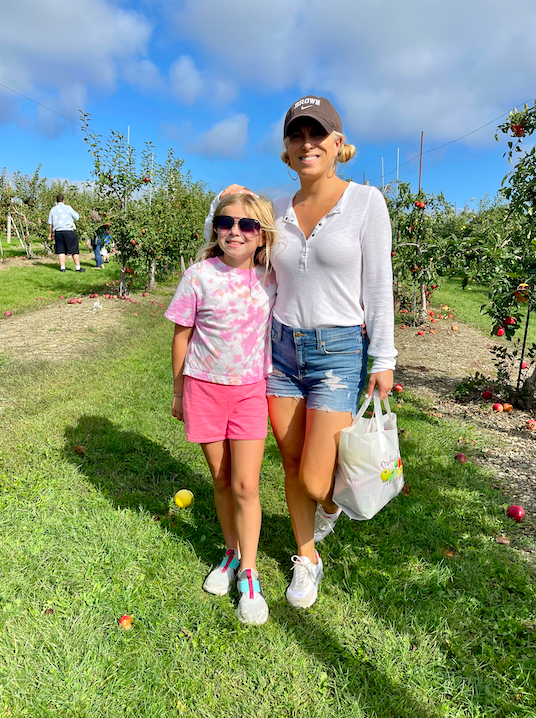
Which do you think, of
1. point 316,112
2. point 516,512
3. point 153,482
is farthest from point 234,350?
point 516,512

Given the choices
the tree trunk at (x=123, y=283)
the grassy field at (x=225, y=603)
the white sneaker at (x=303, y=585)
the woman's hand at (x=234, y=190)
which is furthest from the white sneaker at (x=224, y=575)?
the tree trunk at (x=123, y=283)

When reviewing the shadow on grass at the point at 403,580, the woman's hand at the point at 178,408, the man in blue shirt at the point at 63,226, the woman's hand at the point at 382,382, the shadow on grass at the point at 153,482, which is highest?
the man in blue shirt at the point at 63,226

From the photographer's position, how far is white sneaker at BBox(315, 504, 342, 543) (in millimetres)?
2508

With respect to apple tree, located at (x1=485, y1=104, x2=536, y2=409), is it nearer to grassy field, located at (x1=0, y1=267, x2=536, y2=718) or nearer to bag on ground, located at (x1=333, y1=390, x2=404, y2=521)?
grassy field, located at (x1=0, y1=267, x2=536, y2=718)

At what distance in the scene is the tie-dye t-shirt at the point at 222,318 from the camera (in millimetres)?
2092

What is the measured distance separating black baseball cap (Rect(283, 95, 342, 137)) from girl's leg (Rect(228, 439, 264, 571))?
1.38 m

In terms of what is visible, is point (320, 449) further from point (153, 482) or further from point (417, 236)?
point (417, 236)

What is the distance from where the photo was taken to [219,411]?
2.16 metres

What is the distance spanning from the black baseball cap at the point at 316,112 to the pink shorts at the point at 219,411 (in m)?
1.14

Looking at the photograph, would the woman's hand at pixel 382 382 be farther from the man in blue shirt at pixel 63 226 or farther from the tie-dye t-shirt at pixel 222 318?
the man in blue shirt at pixel 63 226

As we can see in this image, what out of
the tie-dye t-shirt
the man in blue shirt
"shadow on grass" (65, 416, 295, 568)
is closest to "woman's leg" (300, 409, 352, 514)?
the tie-dye t-shirt

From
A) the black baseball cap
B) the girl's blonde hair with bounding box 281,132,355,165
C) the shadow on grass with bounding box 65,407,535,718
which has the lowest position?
the shadow on grass with bounding box 65,407,535,718

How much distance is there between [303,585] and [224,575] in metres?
0.41

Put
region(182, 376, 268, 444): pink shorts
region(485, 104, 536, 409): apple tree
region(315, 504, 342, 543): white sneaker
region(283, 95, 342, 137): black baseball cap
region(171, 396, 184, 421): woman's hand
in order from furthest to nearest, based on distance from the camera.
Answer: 1. region(485, 104, 536, 409): apple tree
2. region(315, 504, 342, 543): white sneaker
3. region(171, 396, 184, 421): woman's hand
4. region(182, 376, 268, 444): pink shorts
5. region(283, 95, 342, 137): black baseball cap
